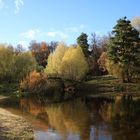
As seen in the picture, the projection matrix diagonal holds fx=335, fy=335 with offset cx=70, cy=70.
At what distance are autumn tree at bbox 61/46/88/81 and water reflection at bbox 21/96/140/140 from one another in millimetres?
27385

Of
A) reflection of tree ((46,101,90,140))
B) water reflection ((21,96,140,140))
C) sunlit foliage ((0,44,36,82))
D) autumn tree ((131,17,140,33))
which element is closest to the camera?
water reflection ((21,96,140,140))

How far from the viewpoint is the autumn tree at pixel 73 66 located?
68.1 metres

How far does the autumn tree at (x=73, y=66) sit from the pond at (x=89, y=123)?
2765cm

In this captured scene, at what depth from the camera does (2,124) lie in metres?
25.0

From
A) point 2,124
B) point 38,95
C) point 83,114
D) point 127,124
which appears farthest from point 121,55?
point 2,124

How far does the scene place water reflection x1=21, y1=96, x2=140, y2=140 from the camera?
2352 centimetres

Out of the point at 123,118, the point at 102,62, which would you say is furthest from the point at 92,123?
the point at 102,62

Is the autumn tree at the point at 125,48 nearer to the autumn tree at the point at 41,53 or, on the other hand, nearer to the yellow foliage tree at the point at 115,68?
the yellow foliage tree at the point at 115,68

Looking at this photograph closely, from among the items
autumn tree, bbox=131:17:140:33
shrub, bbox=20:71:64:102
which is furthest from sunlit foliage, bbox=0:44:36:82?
autumn tree, bbox=131:17:140:33

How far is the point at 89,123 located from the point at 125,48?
41.1 meters

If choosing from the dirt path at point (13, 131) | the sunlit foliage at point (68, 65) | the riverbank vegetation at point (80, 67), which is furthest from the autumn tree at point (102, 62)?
the dirt path at point (13, 131)

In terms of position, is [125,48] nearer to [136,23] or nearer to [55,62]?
[136,23]

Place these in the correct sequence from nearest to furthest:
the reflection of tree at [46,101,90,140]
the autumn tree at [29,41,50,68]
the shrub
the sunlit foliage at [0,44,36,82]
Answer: the reflection of tree at [46,101,90,140] < the shrub < the sunlit foliage at [0,44,36,82] < the autumn tree at [29,41,50,68]

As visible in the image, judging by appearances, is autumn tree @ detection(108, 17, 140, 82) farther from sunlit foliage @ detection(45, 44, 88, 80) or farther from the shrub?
the shrub
